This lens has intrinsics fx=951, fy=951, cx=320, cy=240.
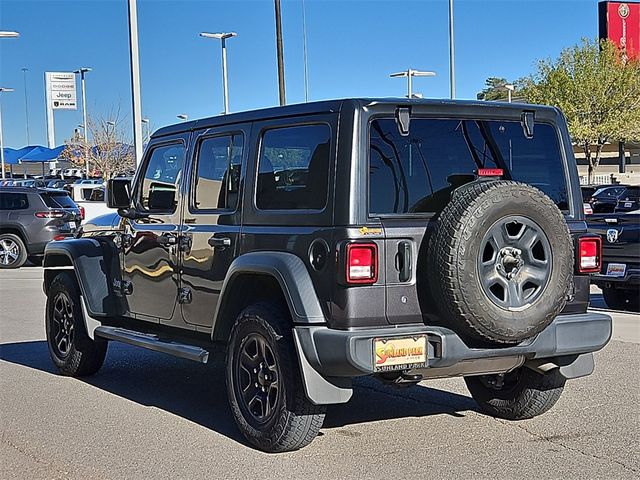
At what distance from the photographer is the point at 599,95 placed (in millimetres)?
44594

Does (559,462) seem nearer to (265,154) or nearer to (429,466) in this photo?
(429,466)

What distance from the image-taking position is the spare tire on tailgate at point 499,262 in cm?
519

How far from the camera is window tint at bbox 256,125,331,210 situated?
565cm

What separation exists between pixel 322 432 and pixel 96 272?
2.71 metres

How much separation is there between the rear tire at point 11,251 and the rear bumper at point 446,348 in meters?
16.0

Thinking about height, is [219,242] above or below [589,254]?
above

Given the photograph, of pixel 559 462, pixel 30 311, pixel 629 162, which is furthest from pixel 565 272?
pixel 629 162

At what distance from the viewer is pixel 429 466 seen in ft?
18.1

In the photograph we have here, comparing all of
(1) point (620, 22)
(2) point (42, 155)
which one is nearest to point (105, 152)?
(2) point (42, 155)

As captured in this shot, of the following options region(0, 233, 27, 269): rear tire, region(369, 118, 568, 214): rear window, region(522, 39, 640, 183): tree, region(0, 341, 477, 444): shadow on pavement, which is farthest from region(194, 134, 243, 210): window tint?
region(522, 39, 640, 183): tree

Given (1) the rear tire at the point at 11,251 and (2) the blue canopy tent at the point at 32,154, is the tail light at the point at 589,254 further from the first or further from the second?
(2) the blue canopy tent at the point at 32,154

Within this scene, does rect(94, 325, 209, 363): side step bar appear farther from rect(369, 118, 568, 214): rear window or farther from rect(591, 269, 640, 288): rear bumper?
rect(591, 269, 640, 288): rear bumper

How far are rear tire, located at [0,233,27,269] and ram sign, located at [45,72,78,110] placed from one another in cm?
4046

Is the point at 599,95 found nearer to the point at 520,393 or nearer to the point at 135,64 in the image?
the point at 135,64
